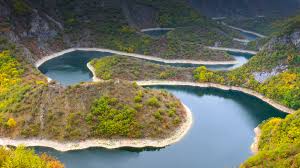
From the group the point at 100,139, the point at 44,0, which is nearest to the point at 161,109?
the point at 100,139

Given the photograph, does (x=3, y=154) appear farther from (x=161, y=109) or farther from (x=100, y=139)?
(x=161, y=109)

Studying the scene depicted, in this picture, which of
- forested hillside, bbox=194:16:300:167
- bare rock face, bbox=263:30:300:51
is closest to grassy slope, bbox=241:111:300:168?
forested hillside, bbox=194:16:300:167

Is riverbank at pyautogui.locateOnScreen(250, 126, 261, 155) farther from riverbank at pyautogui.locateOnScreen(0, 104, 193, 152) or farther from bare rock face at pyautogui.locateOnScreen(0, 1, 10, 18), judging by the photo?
bare rock face at pyautogui.locateOnScreen(0, 1, 10, 18)

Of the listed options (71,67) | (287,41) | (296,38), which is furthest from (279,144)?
(71,67)

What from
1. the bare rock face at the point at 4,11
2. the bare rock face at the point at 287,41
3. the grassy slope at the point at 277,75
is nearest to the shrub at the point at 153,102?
the grassy slope at the point at 277,75

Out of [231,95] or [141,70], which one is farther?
[141,70]

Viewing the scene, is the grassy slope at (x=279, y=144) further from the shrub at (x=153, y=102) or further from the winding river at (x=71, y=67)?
the winding river at (x=71, y=67)

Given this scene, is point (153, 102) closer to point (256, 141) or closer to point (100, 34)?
point (256, 141)

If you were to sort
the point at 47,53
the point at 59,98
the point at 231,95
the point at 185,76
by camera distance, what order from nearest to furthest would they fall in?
the point at 59,98
the point at 231,95
the point at 185,76
the point at 47,53
